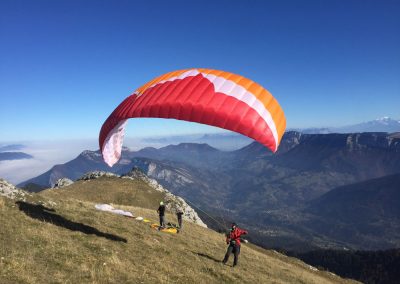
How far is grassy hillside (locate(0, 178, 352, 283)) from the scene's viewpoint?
14.6m

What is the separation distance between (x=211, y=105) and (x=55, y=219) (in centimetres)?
1245

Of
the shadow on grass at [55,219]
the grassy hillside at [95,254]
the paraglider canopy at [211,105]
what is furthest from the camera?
the shadow on grass at [55,219]

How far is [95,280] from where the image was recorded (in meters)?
14.3

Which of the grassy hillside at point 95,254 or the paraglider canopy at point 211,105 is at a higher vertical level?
the paraglider canopy at point 211,105

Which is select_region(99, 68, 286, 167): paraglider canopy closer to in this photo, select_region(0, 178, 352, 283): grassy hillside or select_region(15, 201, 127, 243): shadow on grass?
select_region(15, 201, 127, 243): shadow on grass

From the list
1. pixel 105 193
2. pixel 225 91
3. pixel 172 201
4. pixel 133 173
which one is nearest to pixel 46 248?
pixel 225 91

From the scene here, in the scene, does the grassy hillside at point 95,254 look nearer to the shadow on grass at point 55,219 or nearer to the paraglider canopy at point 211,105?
the shadow on grass at point 55,219

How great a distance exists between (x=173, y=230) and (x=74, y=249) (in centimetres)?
1459

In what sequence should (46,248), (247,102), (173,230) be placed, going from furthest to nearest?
(173,230), (247,102), (46,248)

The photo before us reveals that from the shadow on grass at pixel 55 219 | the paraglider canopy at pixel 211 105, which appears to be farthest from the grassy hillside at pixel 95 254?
the paraglider canopy at pixel 211 105

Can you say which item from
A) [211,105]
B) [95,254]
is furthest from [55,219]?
[211,105]

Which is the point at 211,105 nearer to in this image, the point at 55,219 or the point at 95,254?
the point at 95,254

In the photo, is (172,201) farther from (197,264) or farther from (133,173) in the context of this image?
(197,264)

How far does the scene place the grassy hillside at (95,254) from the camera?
14.6m
